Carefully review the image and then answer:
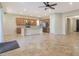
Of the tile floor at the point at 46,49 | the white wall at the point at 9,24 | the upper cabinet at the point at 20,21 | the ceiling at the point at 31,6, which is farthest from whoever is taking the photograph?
the upper cabinet at the point at 20,21

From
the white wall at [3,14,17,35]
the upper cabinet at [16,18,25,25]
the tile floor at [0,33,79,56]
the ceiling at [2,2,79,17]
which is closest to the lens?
the tile floor at [0,33,79,56]

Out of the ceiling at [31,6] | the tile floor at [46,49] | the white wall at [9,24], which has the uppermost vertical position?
the ceiling at [31,6]

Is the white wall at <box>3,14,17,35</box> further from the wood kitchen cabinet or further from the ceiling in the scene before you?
the ceiling

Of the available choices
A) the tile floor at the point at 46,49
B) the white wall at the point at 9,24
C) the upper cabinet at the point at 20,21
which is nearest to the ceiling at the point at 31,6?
the tile floor at the point at 46,49

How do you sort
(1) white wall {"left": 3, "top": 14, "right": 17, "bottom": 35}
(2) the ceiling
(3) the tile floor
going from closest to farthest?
(3) the tile floor, (2) the ceiling, (1) white wall {"left": 3, "top": 14, "right": 17, "bottom": 35}

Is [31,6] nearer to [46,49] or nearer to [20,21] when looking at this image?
[46,49]

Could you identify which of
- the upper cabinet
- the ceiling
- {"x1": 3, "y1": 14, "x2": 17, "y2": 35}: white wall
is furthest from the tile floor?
the upper cabinet

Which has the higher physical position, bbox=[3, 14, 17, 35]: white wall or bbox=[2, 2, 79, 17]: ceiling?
bbox=[2, 2, 79, 17]: ceiling

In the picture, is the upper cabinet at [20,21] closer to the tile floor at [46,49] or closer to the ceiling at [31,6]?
the ceiling at [31,6]

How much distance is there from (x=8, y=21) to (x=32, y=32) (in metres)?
3.07

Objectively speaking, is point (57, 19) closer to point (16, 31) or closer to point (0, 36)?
point (16, 31)

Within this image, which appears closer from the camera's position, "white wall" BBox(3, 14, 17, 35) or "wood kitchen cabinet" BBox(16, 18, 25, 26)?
"white wall" BBox(3, 14, 17, 35)

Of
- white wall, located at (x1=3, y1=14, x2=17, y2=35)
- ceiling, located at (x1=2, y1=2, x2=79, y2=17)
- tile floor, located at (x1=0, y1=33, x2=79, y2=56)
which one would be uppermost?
ceiling, located at (x1=2, y1=2, x2=79, y2=17)

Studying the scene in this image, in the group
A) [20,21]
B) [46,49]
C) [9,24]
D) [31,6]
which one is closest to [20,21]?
[20,21]
